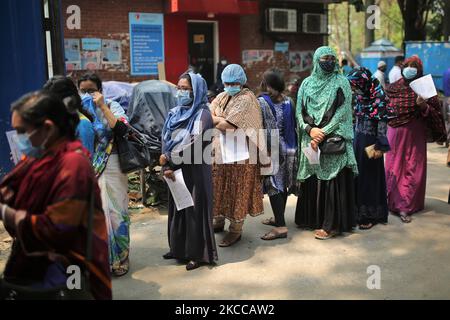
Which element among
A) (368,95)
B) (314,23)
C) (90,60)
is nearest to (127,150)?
(368,95)

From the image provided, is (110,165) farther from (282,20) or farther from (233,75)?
(282,20)

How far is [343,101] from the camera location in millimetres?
5109

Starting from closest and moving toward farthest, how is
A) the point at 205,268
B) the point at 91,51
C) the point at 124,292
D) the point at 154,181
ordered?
the point at 124,292, the point at 205,268, the point at 154,181, the point at 91,51

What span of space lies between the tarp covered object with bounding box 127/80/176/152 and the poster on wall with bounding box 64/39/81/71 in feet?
14.9

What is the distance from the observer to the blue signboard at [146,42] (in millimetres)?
11633

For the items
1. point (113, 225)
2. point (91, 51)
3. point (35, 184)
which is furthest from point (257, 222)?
point (91, 51)

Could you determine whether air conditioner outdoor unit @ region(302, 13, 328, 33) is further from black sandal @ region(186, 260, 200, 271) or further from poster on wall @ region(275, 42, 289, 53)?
black sandal @ region(186, 260, 200, 271)

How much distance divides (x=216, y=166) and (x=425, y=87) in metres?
2.60

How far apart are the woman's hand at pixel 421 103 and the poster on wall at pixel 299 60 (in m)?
9.10

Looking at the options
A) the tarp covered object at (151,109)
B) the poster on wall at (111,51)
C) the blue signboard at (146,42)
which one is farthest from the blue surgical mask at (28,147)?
the blue signboard at (146,42)

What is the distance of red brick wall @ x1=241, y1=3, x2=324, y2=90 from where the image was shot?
13.5 m

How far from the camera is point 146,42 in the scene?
11836mm
